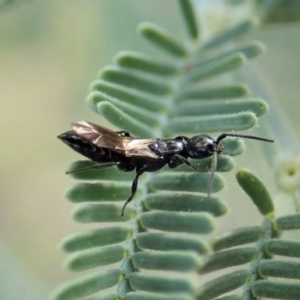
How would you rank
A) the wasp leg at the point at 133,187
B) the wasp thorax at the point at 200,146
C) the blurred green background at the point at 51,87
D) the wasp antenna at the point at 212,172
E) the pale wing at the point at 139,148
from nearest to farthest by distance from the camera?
the wasp antenna at the point at 212,172 < the wasp leg at the point at 133,187 < the wasp thorax at the point at 200,146 < the pale wing at the point at 139,148 < the blurred green background at the point at 51,87

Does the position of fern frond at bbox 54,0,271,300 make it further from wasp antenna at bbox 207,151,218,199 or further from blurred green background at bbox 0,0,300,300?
blurred green background at bbox 0,0,300,300

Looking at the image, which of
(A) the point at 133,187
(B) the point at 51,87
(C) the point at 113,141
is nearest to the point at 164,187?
(A) the point at 133,187

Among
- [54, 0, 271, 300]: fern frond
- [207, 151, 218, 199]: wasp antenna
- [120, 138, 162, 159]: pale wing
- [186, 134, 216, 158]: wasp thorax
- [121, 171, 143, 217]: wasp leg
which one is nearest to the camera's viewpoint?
[54, 0, 271, 300]: fern frond

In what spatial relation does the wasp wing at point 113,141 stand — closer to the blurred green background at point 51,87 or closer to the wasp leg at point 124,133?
the wasp leg at point 124,133

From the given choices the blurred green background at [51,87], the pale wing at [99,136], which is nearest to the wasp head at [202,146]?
the pale wing at [99,136]

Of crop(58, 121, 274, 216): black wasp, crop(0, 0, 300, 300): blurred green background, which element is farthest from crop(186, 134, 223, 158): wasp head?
crop(0, 0, 300, 300): blurred green background

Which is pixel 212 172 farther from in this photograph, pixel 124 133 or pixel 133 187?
pixel 124 133
